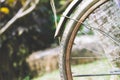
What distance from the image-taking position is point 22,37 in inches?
305

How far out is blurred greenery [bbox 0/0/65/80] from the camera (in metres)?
7.39

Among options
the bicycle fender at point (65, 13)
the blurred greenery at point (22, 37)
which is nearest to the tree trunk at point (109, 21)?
the bicycle fender at point (65, 13)

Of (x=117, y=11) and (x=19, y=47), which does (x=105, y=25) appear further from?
(x=19, y=47)

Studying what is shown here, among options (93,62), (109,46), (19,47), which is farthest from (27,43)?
(109,46)

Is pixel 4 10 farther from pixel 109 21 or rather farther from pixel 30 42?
pixel 109 21

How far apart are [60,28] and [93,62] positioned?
3055 millimetres

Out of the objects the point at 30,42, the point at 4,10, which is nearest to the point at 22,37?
the point at 30,42

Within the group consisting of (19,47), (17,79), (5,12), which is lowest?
(17,79)

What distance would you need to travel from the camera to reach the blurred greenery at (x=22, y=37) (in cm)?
739

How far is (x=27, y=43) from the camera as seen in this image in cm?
787

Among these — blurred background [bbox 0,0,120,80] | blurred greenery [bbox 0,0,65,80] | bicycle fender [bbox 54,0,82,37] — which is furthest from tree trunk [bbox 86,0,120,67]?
blurred greenery [bbox 0,0,65,80]

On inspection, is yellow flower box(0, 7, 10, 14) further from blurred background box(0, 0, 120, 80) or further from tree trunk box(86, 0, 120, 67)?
tree trunk box(86, 0, 120, 67)

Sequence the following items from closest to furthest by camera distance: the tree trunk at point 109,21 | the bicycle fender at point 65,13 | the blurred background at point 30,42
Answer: the bicycle fender at point 65,13, the tree trunk at point 109,21, the blurred background at point 30,42

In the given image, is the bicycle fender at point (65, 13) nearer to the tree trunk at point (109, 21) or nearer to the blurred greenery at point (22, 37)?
the tree trunk at point (109, 21)
